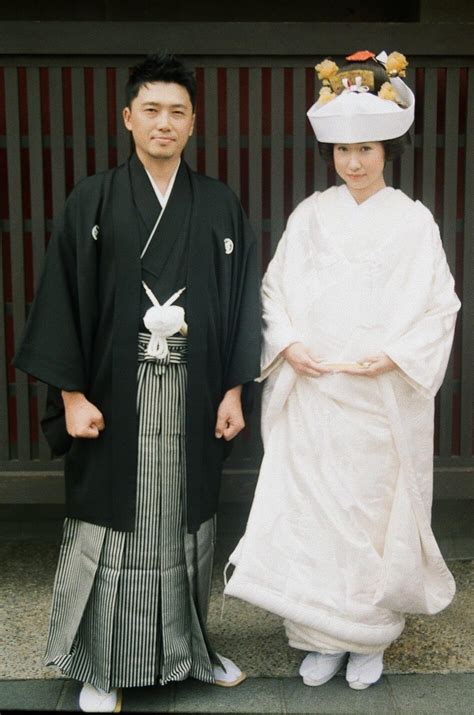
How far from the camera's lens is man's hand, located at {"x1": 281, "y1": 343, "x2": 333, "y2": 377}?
3.52 m

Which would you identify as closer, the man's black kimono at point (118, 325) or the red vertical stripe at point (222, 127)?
the man's black kimono at point (118, 325)

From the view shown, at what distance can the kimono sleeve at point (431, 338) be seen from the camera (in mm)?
3449

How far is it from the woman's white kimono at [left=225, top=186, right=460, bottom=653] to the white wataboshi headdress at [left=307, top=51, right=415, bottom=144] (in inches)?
9.5

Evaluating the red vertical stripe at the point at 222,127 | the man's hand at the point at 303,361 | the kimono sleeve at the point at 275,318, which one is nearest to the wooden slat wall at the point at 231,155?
the red vertical stripe at the point at 222,127

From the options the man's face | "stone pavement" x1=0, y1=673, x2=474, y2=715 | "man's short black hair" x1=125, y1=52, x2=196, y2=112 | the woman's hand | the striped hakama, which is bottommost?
"stone pavement" x1=0, y1=673, x2=474, y2=715

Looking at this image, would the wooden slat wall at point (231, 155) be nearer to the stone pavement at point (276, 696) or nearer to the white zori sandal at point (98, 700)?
the stone pavement at point (276, 696)

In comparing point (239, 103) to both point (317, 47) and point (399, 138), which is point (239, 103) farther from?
point (399, 138)

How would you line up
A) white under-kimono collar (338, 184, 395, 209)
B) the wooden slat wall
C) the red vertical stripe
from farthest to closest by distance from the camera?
the red vertical stripe, the wooden slat wall, white under-kimono collar (338, 184, 395, 209)

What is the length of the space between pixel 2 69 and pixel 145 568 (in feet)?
7.48

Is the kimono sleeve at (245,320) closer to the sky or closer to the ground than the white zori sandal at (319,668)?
closer to the sky

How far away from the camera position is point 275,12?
505 centimetres

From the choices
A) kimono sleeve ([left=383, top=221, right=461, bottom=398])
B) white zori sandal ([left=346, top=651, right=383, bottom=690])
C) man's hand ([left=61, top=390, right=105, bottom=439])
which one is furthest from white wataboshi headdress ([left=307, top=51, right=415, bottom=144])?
white zori sandal ([left=346, top=651, right=383, bottom=690])

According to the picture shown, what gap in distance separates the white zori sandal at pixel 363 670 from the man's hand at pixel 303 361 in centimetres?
109

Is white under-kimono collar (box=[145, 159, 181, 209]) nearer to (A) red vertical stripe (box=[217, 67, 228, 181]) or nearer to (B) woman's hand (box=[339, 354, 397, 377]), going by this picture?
(B) woman's hand (box=[339, 354, 397, 377])
